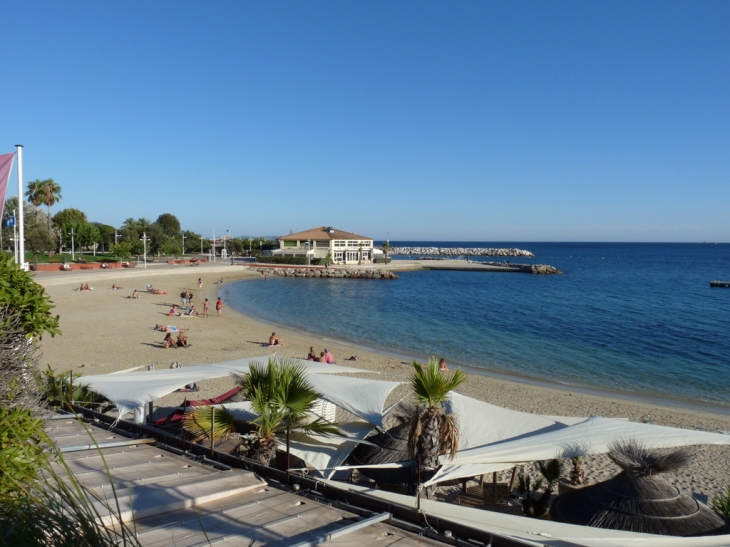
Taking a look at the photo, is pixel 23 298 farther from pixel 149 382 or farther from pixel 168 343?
pixel 168 343

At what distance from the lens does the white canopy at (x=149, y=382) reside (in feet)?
25.6

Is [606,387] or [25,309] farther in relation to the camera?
[606,387]

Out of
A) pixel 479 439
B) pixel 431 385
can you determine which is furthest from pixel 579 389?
pixel 431 385

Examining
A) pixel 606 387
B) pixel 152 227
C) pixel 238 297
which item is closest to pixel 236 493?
pixel 606 387

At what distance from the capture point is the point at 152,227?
90.2 m

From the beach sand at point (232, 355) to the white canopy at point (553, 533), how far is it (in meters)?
2.12

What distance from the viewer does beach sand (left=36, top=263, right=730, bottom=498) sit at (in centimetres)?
1218

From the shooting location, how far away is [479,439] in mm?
7555

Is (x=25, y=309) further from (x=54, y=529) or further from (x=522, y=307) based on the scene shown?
(x=522, y=307)

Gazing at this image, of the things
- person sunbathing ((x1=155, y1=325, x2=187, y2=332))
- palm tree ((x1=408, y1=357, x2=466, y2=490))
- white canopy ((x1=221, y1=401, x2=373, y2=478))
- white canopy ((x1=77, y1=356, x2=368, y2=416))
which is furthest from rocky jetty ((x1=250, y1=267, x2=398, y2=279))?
palm tree ((x1=408, y1=357, x2=466, y2=490))

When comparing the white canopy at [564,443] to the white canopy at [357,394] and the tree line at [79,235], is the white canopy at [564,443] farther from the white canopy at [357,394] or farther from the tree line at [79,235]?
the tree line at [79,235]

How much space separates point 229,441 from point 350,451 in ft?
7.12

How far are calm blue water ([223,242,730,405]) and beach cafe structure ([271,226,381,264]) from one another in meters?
21.3

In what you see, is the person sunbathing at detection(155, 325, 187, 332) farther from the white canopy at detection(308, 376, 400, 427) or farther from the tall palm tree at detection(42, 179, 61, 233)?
the tall palm tree at detection(42, 179, 61, 233)
